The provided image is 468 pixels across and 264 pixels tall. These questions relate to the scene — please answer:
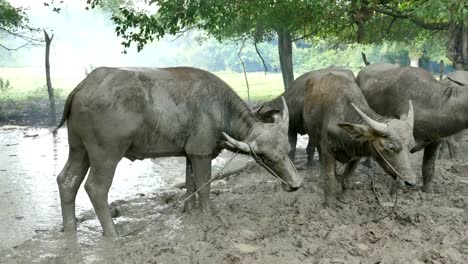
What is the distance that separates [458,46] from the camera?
471 inches

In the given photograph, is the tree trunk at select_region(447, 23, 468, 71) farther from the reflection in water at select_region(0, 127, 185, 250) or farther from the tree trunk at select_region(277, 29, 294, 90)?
the reflection in water at select_region(0, 127, 185, 250)

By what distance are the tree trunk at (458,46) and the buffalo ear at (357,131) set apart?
785cm

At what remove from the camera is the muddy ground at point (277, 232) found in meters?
4.82

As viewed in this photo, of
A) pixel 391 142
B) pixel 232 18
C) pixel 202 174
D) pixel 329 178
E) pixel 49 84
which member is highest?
pixel 232 18

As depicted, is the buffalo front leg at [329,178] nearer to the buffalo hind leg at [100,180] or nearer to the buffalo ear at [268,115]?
the buffalo ear at [268,115]

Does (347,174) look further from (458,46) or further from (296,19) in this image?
(458,46)

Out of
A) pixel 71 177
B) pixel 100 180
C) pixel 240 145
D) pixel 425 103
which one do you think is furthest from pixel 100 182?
pixel 425 103

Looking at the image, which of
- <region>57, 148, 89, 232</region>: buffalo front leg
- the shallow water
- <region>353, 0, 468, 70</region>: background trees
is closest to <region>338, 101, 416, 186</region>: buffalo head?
<region>57, 148, 89, 232</region>: buffalo front leg

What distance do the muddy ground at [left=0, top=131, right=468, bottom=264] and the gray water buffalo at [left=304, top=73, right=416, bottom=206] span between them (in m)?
0.47

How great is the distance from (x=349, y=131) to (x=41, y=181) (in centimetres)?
571

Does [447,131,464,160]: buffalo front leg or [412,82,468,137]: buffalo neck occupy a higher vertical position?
[412,82,468,137]: buffalo neck

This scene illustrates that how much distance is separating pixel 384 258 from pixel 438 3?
16.5 feet

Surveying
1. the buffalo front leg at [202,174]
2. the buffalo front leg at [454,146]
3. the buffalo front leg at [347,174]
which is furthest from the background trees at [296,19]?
the buffalo front leg at [202,174]

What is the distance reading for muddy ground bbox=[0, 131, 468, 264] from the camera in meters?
4.82
